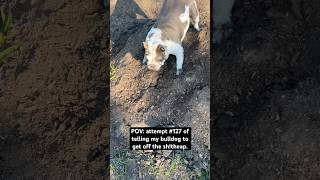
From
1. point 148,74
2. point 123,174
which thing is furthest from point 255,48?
point 123,174

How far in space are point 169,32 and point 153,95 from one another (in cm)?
22

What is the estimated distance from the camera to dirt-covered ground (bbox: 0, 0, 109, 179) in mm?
1635

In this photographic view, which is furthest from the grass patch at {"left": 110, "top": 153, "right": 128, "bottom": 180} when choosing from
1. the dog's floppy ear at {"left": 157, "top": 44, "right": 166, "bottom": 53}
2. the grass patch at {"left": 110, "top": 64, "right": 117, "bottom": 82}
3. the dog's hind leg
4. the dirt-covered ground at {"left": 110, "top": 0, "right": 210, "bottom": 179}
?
the dog's hind leg

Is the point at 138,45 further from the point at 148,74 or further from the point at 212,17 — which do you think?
the point at 212,17

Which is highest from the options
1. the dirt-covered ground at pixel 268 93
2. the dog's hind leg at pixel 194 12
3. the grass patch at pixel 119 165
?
the dog's hind leg at pixel 194 12

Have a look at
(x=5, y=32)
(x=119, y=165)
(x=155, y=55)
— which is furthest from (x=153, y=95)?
(x=5, y=32)

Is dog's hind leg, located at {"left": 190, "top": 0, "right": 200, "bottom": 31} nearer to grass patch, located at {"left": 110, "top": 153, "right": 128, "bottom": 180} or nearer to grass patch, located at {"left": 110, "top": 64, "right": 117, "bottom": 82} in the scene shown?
grass patch, located at {"left": 110, "top": 64, "right": 117, "bottom": 82}

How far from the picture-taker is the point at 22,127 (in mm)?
1653

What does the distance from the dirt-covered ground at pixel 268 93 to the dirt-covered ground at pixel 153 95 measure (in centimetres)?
5

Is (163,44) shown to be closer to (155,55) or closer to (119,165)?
(155,55)

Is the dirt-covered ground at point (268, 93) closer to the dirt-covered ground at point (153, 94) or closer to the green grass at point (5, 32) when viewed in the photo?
the dirt-covered ground at point (153, 94)

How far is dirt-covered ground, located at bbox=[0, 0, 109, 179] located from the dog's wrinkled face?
0.48 feet

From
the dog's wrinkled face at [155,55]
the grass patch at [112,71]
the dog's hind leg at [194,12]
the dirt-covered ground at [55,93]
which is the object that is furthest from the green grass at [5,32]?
the dog's hind leg at [194,12]

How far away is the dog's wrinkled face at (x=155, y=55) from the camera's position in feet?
5.14
